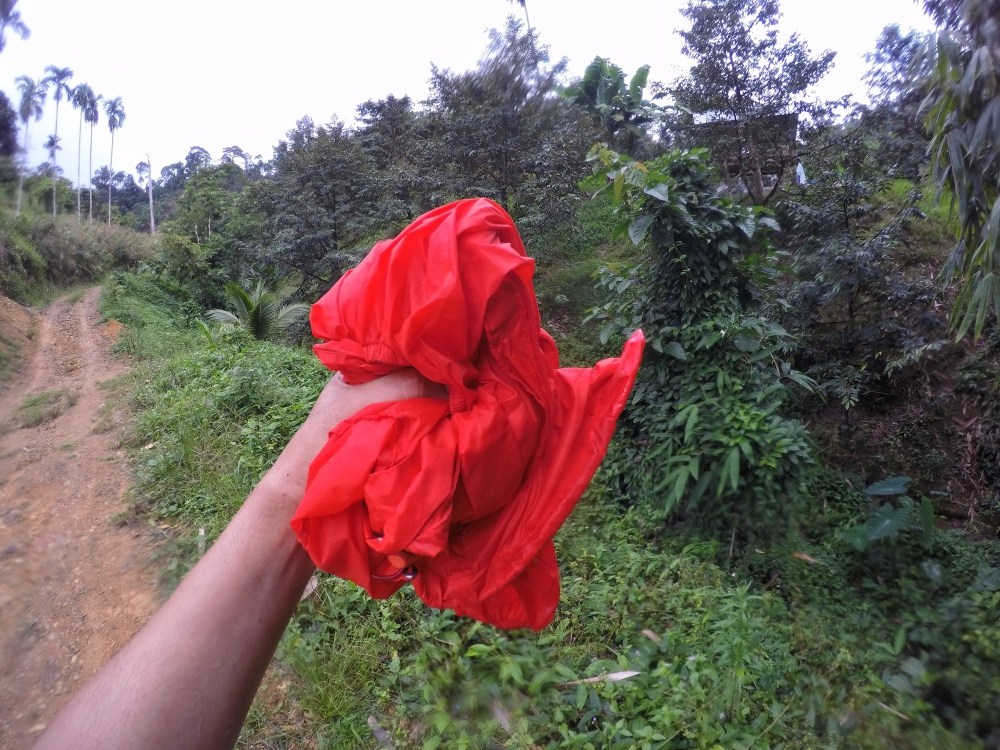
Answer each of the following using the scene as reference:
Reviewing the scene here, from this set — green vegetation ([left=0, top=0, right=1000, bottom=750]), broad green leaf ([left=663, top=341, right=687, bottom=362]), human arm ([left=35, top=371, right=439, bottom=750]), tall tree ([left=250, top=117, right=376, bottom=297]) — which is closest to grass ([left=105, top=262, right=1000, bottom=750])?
green vegetation ([left=0, top=0, right=1000, bottom=750])

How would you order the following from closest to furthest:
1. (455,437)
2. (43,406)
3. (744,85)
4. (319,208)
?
(455,437) → (43,406) → (744,85) → (319,208)

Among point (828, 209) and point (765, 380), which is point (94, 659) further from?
point (828, 209)

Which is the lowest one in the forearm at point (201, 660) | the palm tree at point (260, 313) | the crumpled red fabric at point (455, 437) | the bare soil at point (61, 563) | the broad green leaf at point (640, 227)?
the bare soil at point (61, 563)

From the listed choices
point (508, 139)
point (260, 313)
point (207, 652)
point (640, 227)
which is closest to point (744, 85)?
point (508, 139)

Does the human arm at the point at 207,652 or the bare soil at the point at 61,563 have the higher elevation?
the human arm at the point at 207,652

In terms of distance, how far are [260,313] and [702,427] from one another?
7.33 meters

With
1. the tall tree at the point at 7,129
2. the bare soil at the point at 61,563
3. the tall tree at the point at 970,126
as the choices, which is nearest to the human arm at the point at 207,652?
the bare soil at the point at 61,563

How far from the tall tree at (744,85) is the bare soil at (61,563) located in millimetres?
8432

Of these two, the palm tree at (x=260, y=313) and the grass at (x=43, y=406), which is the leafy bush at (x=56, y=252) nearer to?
the grass at (x=43, y=406)

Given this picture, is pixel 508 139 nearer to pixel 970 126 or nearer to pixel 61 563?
pixel 970 126

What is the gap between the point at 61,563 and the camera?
335cm

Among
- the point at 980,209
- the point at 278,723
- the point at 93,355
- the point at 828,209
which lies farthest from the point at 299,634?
the point at 93,355

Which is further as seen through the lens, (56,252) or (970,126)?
(56,252)

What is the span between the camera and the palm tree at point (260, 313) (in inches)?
367
